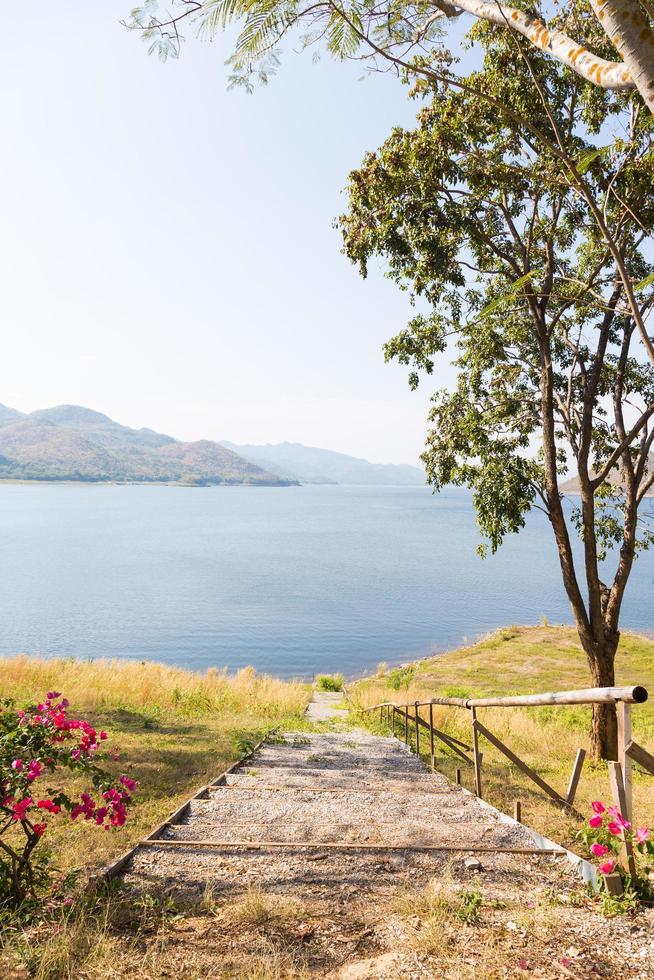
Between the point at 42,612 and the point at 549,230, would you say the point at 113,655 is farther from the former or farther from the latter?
the point at 549,230

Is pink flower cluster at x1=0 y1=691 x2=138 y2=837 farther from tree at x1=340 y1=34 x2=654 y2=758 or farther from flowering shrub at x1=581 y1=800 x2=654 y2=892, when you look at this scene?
tree at x1=340 y1=34 x2=654 y2=758

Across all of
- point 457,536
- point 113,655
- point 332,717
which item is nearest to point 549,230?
point 332,717

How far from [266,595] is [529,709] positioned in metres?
37.7

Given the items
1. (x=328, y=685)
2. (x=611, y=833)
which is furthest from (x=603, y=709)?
(x=328, y=685)

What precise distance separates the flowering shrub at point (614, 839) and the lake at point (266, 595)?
96.5 ft

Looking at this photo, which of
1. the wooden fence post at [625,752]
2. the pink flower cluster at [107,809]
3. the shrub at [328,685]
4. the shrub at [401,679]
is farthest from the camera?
the shrub at [328,685]

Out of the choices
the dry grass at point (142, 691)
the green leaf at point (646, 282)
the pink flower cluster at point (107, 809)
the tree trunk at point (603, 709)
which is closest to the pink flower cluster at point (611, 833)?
the green leaf at point (646, 282)

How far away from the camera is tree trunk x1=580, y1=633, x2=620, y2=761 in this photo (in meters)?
10.8

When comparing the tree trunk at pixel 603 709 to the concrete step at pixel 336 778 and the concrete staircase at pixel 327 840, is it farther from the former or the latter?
the concrete staircase at pixel 327 840

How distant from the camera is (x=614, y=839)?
3670 millimetres

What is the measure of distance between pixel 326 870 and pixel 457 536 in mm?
113721

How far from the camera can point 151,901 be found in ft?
11.6

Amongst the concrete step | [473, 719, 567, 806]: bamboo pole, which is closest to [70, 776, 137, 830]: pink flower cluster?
the concrete step

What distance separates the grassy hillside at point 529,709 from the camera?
7950 mm
